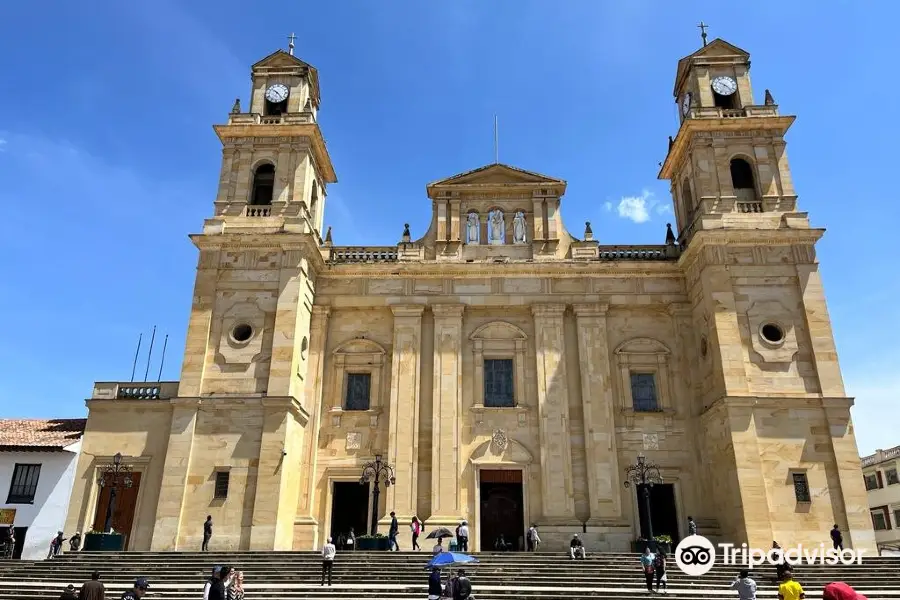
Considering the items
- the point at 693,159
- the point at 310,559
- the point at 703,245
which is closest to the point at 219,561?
the point at 310,559

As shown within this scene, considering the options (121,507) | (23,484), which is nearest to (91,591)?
(121,507)

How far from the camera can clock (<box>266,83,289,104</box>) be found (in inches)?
1200

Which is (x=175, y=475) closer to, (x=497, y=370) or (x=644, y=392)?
(x=497, y=370)

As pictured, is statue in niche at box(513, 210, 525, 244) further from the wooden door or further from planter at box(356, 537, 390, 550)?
the wooden door

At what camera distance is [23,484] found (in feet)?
Result: 87.3

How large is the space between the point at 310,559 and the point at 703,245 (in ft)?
59.8

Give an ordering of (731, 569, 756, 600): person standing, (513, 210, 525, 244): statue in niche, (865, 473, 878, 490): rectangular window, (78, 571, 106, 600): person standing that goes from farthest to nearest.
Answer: (865, 473, 878, 490): rectangular window, (513, 210, 525, 244): statue in niche, (731, 569, 756, 600): person standing, (78, 571, 106, 600): person standing

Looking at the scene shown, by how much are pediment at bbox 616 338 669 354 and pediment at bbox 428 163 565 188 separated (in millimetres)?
7786

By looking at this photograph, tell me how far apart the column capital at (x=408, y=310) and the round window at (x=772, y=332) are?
13179mm

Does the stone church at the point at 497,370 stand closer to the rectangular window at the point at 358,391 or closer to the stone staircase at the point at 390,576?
the rectangular window at the point at 358,391

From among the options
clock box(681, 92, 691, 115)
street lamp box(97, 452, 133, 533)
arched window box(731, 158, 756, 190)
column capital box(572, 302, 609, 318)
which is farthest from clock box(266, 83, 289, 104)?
arched window box(731, 158, 756, 190)

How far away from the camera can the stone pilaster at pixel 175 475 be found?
75.2 feet

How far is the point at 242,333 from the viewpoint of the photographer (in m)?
26.2

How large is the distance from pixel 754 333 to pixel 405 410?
44.3 ft
